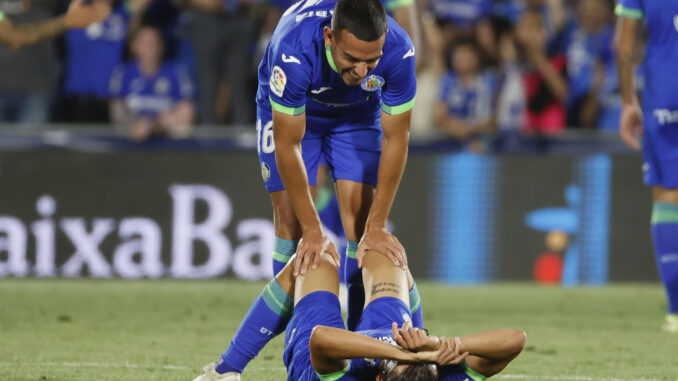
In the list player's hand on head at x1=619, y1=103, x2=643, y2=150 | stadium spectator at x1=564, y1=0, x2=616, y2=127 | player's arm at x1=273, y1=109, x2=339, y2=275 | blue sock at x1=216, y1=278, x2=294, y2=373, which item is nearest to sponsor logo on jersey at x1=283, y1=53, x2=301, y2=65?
player's arm at x1=273, y1=109, x2=339, y2=275

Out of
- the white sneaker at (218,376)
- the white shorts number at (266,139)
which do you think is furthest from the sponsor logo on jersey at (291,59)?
the white sneaker at (218,376)

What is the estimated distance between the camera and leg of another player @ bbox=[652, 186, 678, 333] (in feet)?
23.5

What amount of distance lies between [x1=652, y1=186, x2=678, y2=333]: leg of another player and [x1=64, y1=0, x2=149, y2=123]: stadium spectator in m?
5.76

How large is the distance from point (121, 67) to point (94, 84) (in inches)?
13.4

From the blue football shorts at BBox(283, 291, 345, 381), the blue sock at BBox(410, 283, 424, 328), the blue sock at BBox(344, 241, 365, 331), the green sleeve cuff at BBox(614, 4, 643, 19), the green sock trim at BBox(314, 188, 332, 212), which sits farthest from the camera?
the green sock trim at BBox(314, 188, 332, 212)

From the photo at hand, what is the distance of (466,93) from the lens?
35.2ft

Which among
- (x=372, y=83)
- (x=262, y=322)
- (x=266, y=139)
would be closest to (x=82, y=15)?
(x=266, y=139)

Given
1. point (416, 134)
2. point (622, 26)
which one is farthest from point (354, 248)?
point (416, 134)

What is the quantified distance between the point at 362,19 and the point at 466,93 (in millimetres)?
6134

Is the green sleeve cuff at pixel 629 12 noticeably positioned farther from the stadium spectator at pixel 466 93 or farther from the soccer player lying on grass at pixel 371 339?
the stadium spectator at pixel 466 93

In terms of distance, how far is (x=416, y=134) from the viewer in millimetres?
10094

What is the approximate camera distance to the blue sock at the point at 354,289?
5.64 m

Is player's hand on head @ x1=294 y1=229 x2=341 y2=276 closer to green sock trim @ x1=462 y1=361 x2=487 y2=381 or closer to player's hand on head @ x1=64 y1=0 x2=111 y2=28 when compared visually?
green sock trim @ x1=462 y1=361 x2=487 y2=381

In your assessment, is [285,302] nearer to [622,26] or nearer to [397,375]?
[397,375]
